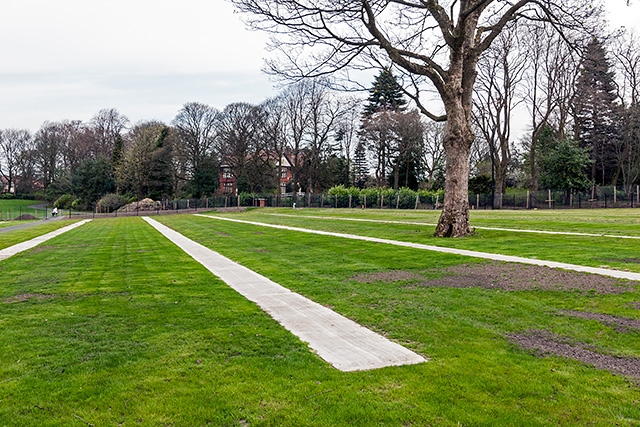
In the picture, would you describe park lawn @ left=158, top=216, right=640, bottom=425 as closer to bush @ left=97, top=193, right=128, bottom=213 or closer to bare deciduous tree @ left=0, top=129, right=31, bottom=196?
bush @ left=97, top=193, right=128, bottom=213

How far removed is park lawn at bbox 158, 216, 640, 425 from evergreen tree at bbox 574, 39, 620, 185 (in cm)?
3907

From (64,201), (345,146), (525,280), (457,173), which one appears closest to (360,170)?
(345,146)

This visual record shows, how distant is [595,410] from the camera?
124 inches

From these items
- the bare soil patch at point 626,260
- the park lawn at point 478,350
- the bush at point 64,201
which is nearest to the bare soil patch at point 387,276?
the park lawn at point 478,350

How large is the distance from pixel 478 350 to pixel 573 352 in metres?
0.90

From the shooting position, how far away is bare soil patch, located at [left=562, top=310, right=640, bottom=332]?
5030 mm

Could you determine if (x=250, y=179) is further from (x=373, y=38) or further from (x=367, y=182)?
(x=373, y=38)

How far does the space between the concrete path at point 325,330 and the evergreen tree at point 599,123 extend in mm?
40172

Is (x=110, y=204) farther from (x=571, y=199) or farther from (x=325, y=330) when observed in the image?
(x=325, y=330)

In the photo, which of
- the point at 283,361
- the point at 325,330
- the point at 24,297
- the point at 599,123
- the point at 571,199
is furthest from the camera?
the point at 599,123

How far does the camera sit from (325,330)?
5.17 m

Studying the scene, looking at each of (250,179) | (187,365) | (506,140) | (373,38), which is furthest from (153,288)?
(250,179)

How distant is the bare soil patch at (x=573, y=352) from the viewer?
394 cm

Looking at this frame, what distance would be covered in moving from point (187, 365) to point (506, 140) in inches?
1738
